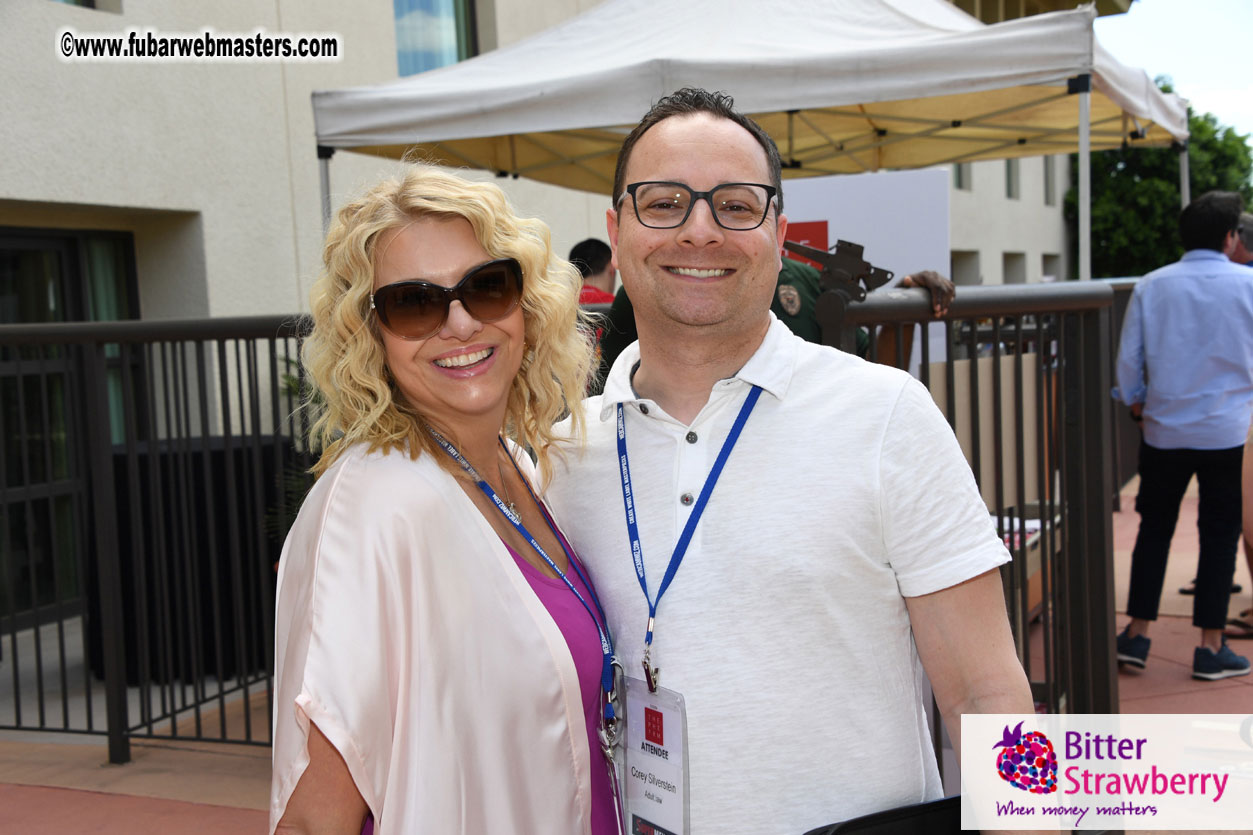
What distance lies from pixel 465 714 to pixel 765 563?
55cm

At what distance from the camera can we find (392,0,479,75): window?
1013cm

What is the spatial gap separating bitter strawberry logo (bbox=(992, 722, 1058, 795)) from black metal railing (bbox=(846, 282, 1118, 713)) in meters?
1.00

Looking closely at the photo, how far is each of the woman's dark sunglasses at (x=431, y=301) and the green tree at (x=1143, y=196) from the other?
2878 cm

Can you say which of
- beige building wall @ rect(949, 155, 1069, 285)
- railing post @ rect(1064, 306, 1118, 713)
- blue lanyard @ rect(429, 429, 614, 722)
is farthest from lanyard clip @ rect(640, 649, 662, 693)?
beige building wall @ rect(949, 155, 1069, 285)

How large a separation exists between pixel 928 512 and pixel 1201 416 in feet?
13.5

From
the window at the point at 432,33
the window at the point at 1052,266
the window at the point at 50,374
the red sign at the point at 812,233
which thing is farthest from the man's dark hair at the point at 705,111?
the window at the point at 1052,266

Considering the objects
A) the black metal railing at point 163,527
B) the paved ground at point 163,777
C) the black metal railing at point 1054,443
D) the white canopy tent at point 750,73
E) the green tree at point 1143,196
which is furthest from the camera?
the green tree at point 1143,196

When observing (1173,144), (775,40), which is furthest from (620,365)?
(1173,144)

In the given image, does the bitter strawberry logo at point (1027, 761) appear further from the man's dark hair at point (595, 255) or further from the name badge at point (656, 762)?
the man's dark hair at point (595, 255)

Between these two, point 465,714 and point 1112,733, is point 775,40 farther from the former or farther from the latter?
point 465,714

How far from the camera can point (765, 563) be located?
163 cm

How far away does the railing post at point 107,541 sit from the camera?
4250 mm

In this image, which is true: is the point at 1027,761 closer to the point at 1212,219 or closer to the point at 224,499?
the point at 224,499

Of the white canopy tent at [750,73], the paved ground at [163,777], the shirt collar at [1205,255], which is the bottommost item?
the paved ground at [163,777]
